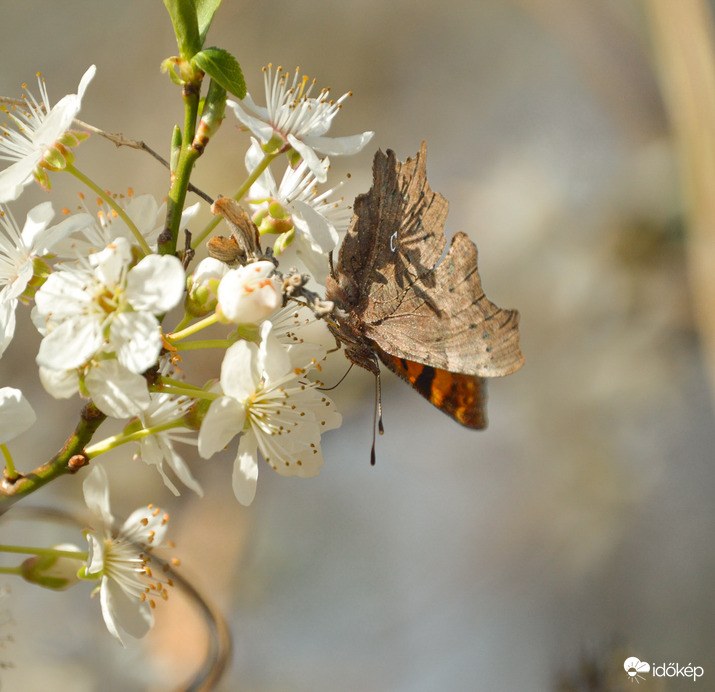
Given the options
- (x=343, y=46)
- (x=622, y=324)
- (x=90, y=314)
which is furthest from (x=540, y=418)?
(x=90, y=314)

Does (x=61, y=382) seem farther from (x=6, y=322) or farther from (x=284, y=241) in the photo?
(x=284, y=241)

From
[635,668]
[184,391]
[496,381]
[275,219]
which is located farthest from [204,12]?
[635,668]

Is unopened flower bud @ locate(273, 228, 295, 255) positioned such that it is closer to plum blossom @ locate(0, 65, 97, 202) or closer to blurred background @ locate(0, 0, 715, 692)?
plum blossom @ locate(0, 65, 97, 202)

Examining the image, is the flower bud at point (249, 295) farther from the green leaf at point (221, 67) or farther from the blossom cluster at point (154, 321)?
the green leaf at point (221, 67)

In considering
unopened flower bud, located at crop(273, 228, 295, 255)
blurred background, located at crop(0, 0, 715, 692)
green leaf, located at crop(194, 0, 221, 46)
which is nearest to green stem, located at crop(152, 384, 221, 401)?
unopened flower bud, located at crop(273, 228, 295, 255)

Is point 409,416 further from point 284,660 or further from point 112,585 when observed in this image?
point 112,585

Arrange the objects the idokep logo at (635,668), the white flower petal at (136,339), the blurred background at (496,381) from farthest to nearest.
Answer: the blurred background at (496,381)
the idokep logo at (635,668)
the white flower petal at (136,339)

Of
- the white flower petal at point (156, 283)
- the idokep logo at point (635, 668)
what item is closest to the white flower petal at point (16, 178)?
the white flower petal at point (156, 283)
